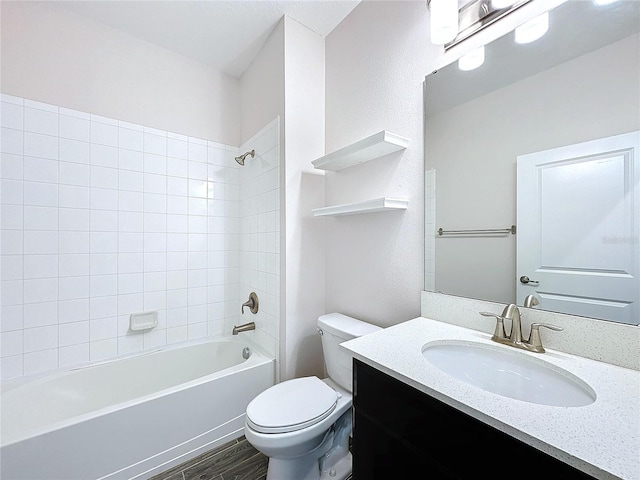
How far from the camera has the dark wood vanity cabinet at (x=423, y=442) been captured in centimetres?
55

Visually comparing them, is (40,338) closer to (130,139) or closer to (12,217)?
(12,217)

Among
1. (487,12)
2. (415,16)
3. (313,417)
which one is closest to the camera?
(487,12)

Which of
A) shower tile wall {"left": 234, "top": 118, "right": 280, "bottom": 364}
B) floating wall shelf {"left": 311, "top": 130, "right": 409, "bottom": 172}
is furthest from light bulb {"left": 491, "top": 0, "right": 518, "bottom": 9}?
shower tile wall {"left": 234, "top": 118, "right": 280, "bottom": 364}

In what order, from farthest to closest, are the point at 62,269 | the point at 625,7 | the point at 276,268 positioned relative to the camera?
the point at 276,268 → the point at 62,269 → the point at 625,7

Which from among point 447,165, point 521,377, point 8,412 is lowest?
point 8,412

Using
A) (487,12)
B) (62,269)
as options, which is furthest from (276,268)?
(487,12)

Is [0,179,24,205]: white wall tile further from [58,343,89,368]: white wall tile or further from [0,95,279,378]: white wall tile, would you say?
[58,343,89,368]: white wall tile

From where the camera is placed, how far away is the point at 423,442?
71 centimetres

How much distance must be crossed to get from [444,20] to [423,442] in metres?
1.50

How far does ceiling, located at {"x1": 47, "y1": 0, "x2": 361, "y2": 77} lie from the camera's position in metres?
1.65

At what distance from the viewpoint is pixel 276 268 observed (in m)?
1.82

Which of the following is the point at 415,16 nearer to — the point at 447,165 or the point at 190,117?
the point at 447,165

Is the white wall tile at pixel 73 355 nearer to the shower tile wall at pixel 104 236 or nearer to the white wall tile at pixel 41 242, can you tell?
the shower tile wall at pixel 104 236

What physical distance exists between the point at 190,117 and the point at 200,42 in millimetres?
526
